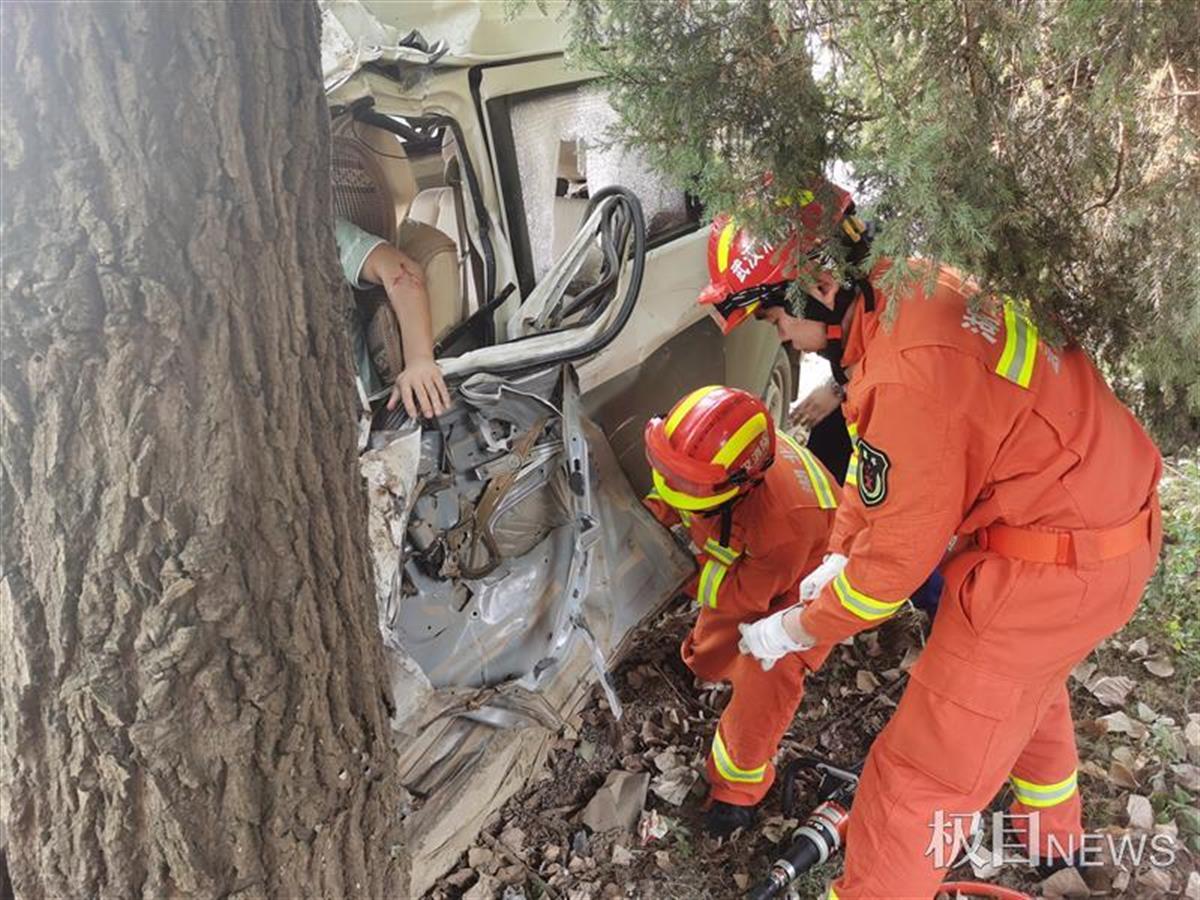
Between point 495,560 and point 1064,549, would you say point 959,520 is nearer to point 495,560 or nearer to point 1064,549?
point 1064,549

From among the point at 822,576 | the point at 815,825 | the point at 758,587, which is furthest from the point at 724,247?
the point at 815,825

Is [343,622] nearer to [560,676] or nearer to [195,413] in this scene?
[195,413]

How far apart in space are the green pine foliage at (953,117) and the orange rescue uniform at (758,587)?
3.49 ft

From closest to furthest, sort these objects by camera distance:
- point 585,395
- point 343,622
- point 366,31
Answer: point 343,622
point 366,31
point 585,395

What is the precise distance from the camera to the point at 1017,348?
225cm

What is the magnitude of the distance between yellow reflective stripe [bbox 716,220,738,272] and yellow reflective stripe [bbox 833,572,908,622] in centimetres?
87

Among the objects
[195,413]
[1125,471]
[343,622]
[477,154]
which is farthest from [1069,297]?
[195,413]

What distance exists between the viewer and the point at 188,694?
A: 1401 mm

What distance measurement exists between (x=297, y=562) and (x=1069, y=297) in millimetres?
1920

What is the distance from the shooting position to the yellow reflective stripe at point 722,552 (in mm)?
3053

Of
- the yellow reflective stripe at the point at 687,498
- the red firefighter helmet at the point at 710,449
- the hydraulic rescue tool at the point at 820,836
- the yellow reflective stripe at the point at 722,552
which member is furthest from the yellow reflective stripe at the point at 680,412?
the hydraulic rescue tool at the point at 820,836

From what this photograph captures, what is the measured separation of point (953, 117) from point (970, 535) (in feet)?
3.96

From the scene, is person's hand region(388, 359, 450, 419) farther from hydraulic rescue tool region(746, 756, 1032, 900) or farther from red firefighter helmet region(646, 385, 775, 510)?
hydraulic rescue tool region(746, 756, 1032, 900)

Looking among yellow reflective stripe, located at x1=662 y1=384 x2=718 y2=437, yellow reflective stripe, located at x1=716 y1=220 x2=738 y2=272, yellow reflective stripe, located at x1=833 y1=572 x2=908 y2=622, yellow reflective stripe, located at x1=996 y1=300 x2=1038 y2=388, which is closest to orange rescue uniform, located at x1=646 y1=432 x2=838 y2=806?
yellow reflective stripe, located at x1=662 y1=384 x2=718 y2=437
